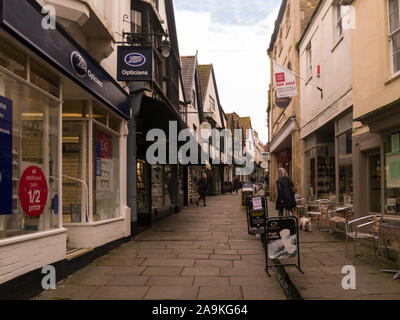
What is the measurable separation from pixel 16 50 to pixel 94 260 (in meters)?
4.22

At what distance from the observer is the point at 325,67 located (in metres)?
13.1

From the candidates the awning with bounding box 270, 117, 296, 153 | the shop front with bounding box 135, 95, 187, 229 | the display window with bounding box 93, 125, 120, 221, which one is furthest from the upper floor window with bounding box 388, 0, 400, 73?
the awning with bounding box 270, 117, 296, 153

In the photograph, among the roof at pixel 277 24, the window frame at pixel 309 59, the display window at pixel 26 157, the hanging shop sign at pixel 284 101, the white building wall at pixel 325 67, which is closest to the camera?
the display window at pixel 26 157

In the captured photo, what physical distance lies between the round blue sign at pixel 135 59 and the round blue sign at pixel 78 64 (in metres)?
2.19


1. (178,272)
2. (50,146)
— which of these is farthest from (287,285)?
(50,146)

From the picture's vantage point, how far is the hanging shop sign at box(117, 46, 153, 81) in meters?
9.06

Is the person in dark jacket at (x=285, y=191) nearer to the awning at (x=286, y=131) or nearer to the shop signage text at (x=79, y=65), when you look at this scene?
the shop signage text at (x=79, y=65)

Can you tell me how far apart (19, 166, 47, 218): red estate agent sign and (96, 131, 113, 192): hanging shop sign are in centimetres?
261

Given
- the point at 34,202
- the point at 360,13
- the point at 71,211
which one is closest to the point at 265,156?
the point at 360,13

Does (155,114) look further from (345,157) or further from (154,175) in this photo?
(345,157)

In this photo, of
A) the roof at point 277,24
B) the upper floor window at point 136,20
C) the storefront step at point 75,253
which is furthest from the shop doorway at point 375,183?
the roof at point 277,24

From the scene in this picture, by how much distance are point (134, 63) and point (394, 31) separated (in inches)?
217

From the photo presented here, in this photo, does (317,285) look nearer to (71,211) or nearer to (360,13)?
(71,211)

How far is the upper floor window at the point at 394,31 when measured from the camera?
7.35 metres
